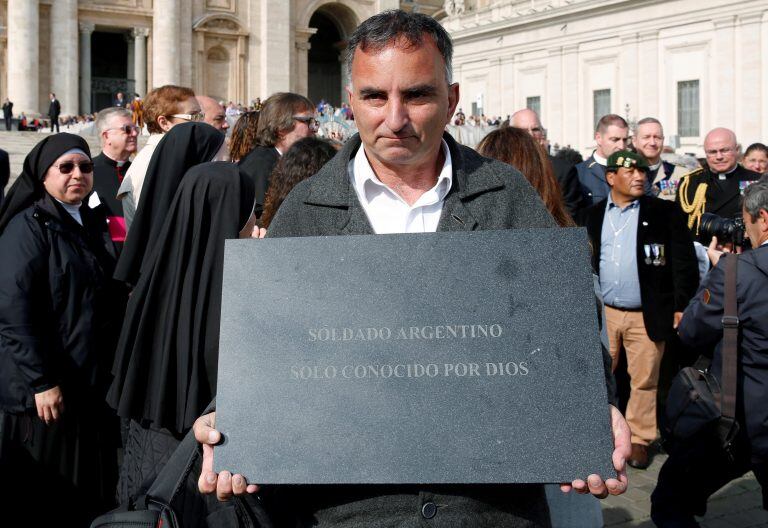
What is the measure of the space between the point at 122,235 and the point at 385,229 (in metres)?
3.84

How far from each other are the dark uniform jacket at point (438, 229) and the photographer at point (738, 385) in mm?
2321

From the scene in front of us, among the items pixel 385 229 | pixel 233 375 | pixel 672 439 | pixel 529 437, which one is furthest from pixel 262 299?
pixel 672 439

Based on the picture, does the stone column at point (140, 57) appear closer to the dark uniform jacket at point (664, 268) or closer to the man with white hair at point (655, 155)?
the man with white hair at point (655, 155)

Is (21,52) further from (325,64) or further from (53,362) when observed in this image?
(53,362)

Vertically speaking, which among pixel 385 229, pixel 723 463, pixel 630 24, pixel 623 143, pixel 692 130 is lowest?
pixel 723 463

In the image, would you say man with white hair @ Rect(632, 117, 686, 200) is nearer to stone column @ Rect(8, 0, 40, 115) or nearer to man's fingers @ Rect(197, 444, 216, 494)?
man's fingers @ Rect(197, 444, 216, 494)

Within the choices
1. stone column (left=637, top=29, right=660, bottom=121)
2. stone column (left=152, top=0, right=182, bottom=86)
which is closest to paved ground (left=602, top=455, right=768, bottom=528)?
stone column (left=637, top=29, right=660, bottom=121)

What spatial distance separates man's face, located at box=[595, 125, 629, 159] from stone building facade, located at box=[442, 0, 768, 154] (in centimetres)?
2199

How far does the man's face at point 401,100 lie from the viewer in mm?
2012

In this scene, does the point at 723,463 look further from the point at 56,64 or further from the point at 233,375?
the point at 56,64

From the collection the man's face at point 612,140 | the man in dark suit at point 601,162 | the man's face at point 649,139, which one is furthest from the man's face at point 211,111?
the man's face at point 649,139

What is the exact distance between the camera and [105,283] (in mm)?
4398

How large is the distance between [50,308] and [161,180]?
951 millimetres

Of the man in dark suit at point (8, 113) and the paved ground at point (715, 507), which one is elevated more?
the man in dark suit at point (8, 113)
